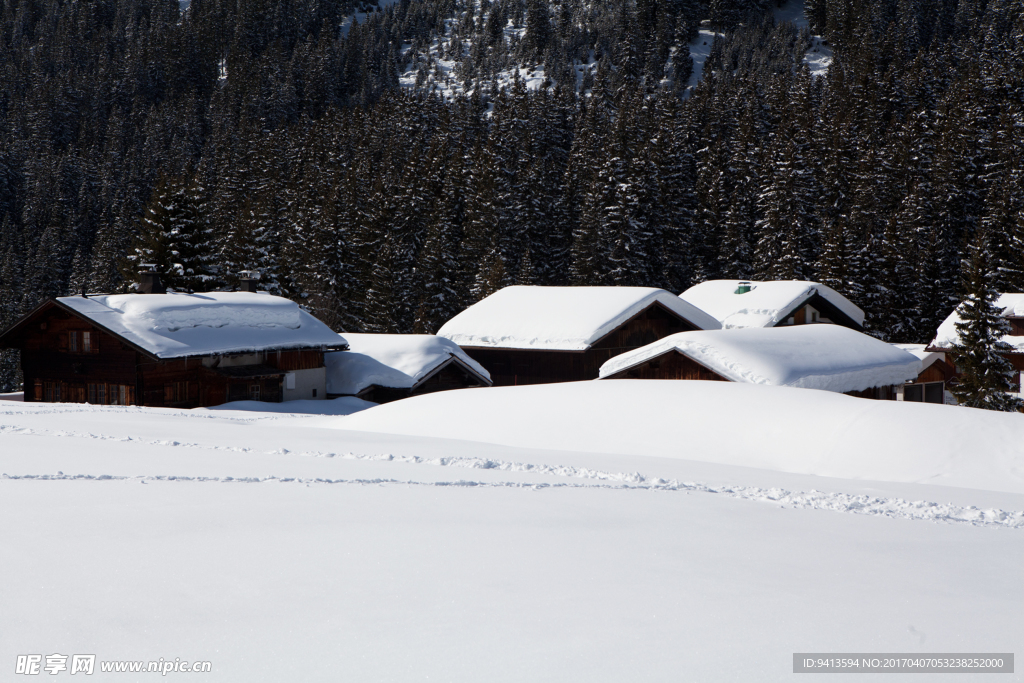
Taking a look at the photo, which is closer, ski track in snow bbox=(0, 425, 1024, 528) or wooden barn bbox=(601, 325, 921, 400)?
ski track in snow bbox=(0, 425, 1024, 528)

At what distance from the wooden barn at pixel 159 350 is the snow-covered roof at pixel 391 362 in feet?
6.86

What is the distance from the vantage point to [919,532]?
28.1ft

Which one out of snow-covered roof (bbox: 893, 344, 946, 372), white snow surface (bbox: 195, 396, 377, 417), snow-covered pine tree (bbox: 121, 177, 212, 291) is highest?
snow-covered pine tree (bbox: 121, 177, 212, 291)

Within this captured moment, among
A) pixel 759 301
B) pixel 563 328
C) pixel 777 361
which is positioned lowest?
pixel 777 361

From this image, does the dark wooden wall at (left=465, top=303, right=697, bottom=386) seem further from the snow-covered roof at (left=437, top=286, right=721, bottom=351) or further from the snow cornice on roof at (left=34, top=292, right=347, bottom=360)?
the snow cornice on roof at (left=34, top=292, right=347, bottom=360)

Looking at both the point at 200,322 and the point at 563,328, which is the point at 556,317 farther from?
the point at 200,322

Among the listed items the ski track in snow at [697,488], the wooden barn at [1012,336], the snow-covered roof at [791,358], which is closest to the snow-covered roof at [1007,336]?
the wooden barn at [1012,336]

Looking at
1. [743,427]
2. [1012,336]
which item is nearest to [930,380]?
[1012,336]

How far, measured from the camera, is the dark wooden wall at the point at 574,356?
36438 mm

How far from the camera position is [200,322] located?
34375mm

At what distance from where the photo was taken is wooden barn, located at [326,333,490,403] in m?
36.5

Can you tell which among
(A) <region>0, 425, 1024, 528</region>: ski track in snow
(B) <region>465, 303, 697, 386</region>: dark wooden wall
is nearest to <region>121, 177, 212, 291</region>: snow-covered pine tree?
(B) <region>465, 303, 697, 386</region>: dark wooden wall

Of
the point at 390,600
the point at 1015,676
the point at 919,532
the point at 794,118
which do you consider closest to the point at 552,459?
the point at 919,532

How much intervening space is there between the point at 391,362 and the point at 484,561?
3128 centimetres
